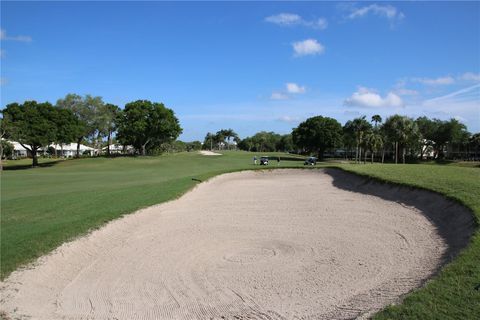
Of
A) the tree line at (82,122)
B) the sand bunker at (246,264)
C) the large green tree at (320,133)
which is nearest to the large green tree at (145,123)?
the tree line at (82,122)

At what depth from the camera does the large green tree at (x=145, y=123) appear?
3563 inches

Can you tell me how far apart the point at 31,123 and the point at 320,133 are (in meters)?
61.4

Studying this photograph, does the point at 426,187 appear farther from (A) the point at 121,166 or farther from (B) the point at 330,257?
(A) the point at 121,166

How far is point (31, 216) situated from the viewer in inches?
695

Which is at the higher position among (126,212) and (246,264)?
(126,212)

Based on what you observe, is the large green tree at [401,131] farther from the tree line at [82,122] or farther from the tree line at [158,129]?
the tree line at [82,122]

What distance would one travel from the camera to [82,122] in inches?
3361

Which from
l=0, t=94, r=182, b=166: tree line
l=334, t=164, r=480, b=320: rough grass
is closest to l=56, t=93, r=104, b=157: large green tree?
l=0, t=94, r=182, b=166: tree line

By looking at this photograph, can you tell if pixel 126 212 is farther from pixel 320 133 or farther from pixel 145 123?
pixel 320 133

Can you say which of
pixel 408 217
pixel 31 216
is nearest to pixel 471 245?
pixel 408 217

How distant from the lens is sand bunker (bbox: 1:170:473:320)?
7965 mm

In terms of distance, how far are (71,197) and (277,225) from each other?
543 inches

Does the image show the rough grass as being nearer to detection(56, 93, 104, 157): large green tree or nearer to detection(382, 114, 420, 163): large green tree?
detection(382, 114, 420, 163): large green tree

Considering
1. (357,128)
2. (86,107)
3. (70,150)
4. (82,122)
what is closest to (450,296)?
(82,122)
